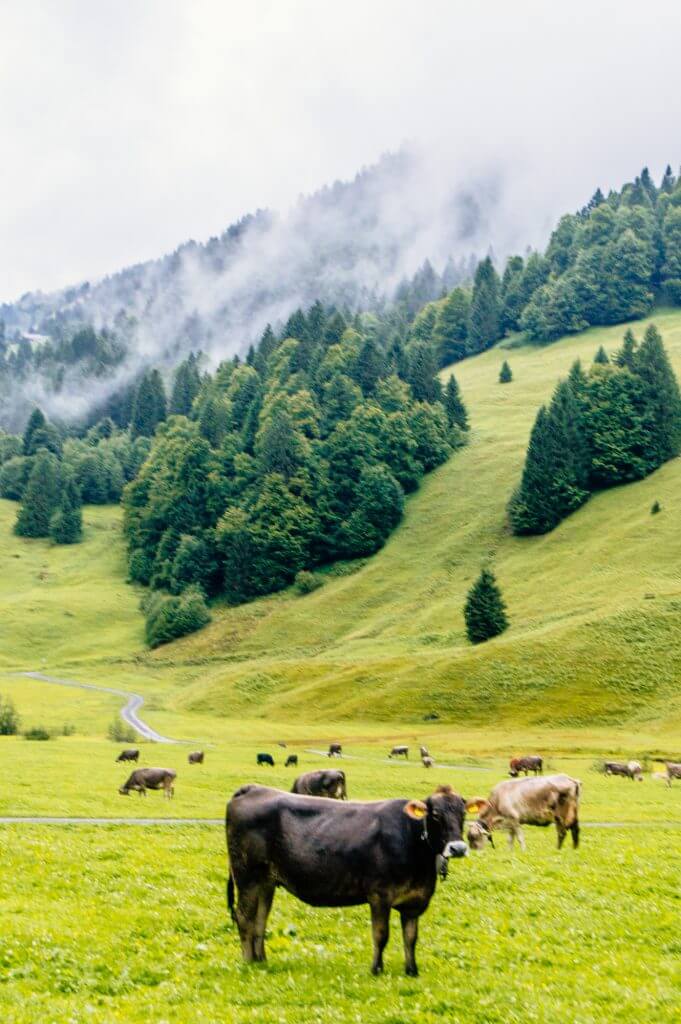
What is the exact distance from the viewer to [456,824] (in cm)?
1327

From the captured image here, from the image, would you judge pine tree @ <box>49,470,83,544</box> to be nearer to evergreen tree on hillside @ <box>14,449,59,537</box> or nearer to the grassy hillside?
evergreen tree on hillside @ <box>14,449,59,537</box>

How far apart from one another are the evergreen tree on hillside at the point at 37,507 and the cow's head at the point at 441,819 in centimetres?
18463

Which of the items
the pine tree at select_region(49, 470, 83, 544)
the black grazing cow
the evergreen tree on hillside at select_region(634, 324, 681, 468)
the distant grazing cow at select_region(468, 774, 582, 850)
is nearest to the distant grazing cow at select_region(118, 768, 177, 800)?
the distant grazing cow at select_region(468, 774, 582, 850)

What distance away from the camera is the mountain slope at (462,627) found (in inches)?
3110

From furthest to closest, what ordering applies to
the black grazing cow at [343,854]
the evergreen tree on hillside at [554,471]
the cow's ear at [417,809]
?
A: the evergreen tree on hillside at [554,471] < the black grazing cow at [343,854] < the cow's ear at [417,809]

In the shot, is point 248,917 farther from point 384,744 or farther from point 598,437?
point 598,437

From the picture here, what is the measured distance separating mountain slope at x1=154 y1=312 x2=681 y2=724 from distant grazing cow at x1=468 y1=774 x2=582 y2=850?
49.7m

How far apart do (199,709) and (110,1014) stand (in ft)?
269

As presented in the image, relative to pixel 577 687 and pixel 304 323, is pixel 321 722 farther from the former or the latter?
pixel 304 323

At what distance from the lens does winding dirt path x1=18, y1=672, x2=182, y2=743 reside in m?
70.1

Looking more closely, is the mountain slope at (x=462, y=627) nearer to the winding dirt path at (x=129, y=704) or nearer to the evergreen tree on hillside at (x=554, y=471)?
the evergreen tree on hillside at (x=554, y=471)

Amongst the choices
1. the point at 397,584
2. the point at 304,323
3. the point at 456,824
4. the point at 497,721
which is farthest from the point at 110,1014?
the point at 304,323

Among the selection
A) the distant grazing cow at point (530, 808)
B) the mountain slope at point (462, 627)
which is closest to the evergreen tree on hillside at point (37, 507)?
the mountain slope at point (462, 627)

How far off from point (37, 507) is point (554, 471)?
113 m
